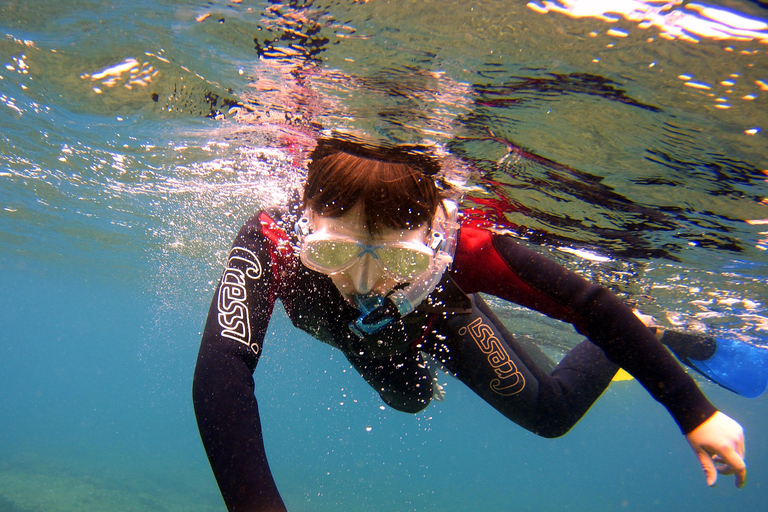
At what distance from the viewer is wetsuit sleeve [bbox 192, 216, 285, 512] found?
7.06 feet

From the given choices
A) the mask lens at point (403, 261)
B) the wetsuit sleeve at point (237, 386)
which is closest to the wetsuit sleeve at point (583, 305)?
the mask lens at point (403, 261)

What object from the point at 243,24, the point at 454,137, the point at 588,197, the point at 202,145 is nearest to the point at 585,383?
the point at 588,197

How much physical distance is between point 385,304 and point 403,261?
0.38 m

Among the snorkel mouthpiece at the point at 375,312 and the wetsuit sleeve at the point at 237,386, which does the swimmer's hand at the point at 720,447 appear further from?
the wetsuit sleeve at the point at 237,386

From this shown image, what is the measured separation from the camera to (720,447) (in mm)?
2617

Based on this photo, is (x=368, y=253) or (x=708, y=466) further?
(x=368, y=253)

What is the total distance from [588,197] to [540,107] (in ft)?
8.27

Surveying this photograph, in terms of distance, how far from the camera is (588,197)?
6559 mm

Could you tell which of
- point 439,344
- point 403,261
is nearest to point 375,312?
point 403,261

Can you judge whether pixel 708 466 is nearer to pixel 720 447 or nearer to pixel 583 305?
pixel 720 447

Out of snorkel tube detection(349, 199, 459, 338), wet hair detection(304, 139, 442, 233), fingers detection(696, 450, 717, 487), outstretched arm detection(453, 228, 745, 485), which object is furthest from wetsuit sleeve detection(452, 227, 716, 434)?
wet hair detection(304, 139, 442, 233)

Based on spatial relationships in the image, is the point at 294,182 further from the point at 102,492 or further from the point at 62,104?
the point at 102,492

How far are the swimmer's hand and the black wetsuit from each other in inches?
2.5

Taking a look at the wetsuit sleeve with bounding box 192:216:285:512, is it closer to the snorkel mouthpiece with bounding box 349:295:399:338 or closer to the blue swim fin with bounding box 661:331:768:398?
the snorkel mouthpiece with bounding box 349:295:399:338
